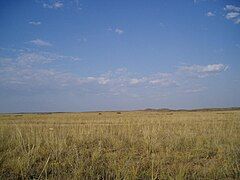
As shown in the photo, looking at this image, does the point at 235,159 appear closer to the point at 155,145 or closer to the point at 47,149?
the point at 155,145

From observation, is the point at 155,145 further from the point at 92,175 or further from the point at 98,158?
the point at 92,175

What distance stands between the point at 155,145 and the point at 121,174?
9.57 ft

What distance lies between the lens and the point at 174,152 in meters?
8.36

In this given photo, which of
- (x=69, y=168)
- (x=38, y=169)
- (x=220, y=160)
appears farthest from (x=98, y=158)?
(x=220, y=160)

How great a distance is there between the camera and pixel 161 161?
6910mm

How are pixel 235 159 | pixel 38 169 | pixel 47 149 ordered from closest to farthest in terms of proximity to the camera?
pixel 38 169
pixel 235 159
pixel 47 149

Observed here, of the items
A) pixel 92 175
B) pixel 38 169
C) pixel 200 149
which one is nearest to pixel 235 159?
pixel 200 149

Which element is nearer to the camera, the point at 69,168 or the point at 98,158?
the point at 69,168

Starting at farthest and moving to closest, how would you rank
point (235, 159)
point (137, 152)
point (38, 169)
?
point (137, 152) → point (235, 159) → point (38, 169)

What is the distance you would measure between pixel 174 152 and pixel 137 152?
1.02 meters

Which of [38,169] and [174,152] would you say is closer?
[38,169]

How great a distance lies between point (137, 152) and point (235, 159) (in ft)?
8.46

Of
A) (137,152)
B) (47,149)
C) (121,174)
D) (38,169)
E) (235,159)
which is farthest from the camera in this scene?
(137,152)

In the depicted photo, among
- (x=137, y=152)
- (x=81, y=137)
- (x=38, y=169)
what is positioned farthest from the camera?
(x=81, y=137)
